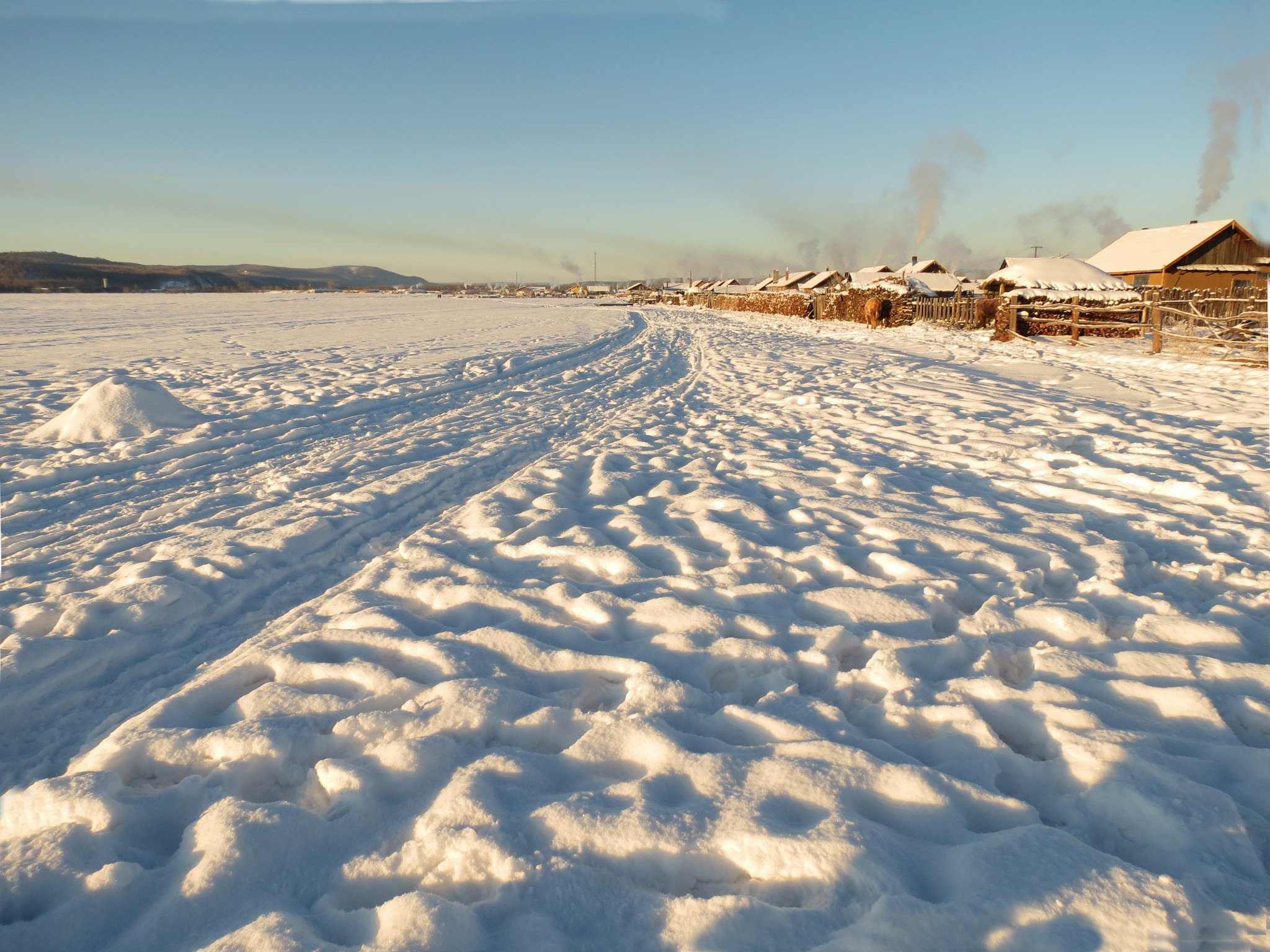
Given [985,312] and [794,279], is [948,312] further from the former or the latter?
[794,279]

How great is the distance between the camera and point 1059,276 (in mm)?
21500

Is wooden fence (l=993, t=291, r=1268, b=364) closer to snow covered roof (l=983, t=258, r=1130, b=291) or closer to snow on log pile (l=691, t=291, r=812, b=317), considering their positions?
snow covered roof (l=983, t=258, r=1130, b=291)

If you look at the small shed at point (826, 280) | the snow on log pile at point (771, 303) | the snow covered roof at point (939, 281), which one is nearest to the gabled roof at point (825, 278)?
the small shed at point (826, 280)

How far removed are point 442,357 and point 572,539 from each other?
11.2 meters

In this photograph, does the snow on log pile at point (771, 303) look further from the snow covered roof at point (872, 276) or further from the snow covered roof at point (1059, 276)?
the snow covered roof at point (1059, 276)

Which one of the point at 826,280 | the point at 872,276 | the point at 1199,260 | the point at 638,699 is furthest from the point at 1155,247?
the point at 638,699

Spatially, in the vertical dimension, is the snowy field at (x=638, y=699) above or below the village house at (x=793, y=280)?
below

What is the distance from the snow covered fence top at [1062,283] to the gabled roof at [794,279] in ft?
129

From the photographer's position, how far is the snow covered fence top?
781 inches

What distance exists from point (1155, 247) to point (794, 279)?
32.9 metres

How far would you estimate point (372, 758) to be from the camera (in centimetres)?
218

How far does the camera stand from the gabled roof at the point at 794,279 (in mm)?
61891

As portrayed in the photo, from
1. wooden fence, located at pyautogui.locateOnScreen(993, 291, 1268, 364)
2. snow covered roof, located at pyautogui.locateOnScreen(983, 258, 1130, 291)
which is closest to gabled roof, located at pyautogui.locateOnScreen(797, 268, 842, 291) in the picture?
snow covered roof, located at pyautogui.locateOnScreen(983, 258, 1130, 291)

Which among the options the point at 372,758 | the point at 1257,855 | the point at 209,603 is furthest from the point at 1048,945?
the point at 209,603
